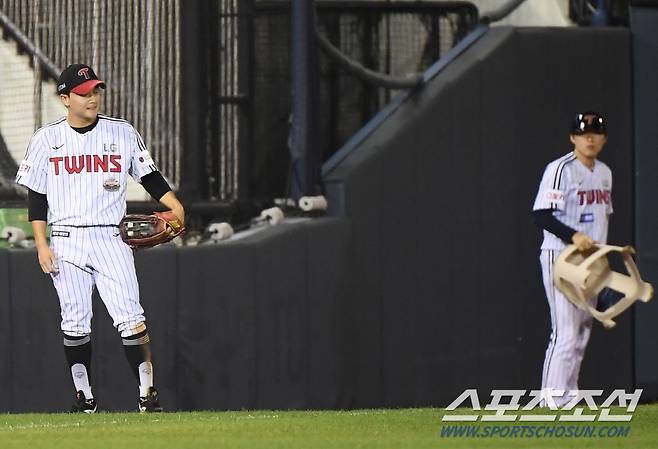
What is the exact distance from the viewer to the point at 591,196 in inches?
400

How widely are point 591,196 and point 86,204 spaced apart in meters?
3.14

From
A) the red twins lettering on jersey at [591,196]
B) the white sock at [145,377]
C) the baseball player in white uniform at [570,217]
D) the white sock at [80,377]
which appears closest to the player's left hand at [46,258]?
the white sock at [80,377]

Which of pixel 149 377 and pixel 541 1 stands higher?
pixel 541 1

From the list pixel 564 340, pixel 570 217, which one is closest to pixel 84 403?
pixel 564 340

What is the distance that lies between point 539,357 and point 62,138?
4622 millimetres

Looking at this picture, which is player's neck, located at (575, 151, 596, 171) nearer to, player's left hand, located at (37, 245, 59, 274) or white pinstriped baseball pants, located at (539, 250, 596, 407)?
white pinstriped baseball pants, located at (539, 250, 596, 407)

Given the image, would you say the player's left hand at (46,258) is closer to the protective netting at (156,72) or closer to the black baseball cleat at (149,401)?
the black baseball cleat at (149,401)

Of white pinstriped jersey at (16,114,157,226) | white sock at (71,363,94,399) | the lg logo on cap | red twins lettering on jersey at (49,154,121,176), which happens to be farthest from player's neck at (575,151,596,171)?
white sock at (71,363,94,399)

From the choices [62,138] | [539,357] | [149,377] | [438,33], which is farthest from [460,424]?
[438,33]

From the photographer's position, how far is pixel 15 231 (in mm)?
10562

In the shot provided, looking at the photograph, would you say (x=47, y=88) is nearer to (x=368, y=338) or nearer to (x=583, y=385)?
(x=368, y=338)

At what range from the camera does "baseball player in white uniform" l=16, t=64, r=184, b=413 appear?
28.8 feet

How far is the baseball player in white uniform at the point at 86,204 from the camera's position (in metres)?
8.77

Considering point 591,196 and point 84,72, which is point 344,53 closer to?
point 591,196
